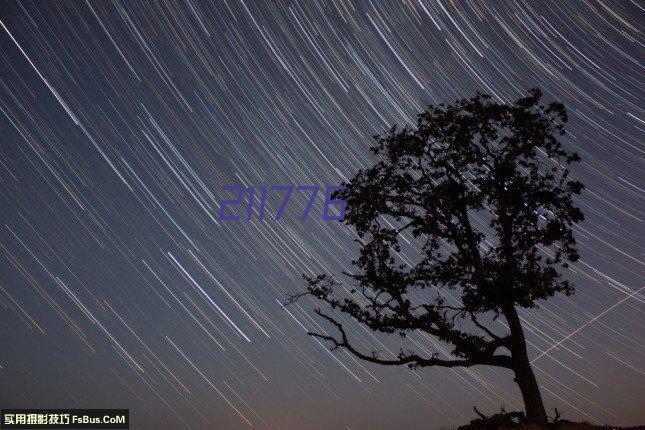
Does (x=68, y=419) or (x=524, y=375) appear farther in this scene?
(x=68, y=419)

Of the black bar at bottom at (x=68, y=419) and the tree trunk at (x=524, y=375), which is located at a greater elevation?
the black bar at bottom at (x=68, y=419)

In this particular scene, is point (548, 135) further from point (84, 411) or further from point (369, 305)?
point (84, 411)

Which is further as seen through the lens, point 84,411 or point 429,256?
point 84,411

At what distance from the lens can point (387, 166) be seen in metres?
13.9

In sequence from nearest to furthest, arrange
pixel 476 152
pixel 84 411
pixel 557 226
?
pixel 557 226
pixel 476 152
pixel 84 411

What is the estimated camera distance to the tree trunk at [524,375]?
40.0 feet

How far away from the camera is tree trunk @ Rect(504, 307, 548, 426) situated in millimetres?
12180

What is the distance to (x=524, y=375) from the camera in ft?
41.1

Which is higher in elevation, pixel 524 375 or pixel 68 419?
pixel 68 419

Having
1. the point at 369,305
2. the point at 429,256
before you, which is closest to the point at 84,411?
the point at 369,305

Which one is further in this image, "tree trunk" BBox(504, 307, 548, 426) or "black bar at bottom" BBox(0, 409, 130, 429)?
"black bar at bottom" BBox(0, 409, 130, 429)

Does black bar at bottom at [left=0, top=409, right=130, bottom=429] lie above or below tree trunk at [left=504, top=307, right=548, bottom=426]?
above

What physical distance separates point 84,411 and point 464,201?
50.5 feet

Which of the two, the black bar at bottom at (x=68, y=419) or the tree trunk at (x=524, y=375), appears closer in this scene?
the tree trunk at (x=524, y=375)
